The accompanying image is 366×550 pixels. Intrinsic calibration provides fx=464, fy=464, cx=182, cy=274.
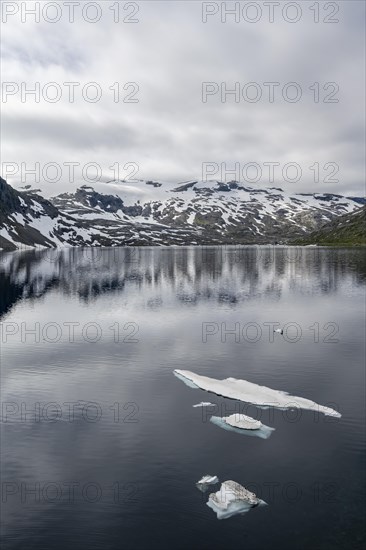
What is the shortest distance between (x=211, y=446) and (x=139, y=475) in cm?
415

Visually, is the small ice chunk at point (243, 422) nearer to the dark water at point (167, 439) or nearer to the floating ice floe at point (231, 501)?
the dark water at point (167, 439)

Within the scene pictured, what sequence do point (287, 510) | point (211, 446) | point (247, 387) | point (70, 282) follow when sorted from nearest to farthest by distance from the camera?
point (287, 510) < point (211, 446) < point (247, 387) < point (70, 282)

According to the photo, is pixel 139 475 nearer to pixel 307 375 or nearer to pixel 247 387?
pixel 247 387

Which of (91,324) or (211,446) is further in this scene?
(91,324)

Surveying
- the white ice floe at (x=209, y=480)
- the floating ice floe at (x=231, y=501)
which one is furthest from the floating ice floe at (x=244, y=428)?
the floating ice floe at (x=231, y=501)

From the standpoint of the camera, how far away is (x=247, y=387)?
1216 inches

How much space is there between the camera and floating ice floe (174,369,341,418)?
90.3 ft

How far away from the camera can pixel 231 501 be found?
705 inches

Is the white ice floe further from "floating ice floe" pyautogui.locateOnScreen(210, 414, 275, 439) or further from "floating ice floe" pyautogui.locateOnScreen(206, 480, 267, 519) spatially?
"floating ice floe" pyautogui.locateOnScreen(210, 414, 275, 439)

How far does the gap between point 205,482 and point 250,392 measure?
11.4 meters

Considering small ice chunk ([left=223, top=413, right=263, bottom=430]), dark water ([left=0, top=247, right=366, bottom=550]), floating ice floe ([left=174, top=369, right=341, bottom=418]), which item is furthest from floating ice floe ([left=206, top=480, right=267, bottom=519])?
floating ice floe ([left=174, top=369, right=341, bottom=418])

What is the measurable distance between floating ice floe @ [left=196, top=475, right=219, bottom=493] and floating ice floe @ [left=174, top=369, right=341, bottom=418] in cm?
906

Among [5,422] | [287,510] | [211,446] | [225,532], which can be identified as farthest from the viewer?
[5,422]


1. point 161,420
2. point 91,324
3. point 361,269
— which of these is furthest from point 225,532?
point 361,269
